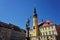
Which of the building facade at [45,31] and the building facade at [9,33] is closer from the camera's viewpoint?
the building facade at [45,31]

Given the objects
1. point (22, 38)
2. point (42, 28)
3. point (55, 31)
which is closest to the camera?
point (55, 31)

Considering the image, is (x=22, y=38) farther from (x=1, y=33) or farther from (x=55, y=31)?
(x=55, y=31)

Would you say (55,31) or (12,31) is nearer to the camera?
(55,31)

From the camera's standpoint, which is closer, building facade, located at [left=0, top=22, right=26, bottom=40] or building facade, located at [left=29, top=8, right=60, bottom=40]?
building facade, located at [left=29, top=8, right=60, bottom=40]

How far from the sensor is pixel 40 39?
57.5m

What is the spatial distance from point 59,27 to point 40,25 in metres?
9.63

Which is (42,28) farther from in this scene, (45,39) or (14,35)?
(14,35)

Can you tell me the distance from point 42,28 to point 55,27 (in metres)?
7.06

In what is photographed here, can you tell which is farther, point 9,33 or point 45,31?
point 9,33

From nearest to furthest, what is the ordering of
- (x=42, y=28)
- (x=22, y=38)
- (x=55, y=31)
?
(x=55, y=31), (x=42, y=28), (x=22, y=38)

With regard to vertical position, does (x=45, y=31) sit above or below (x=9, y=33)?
above

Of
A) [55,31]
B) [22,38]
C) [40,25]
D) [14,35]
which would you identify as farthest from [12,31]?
[55,31]

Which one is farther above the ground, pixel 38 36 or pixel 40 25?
pixel 40 25

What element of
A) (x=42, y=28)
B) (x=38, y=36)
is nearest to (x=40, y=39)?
(x=38, y=36)
